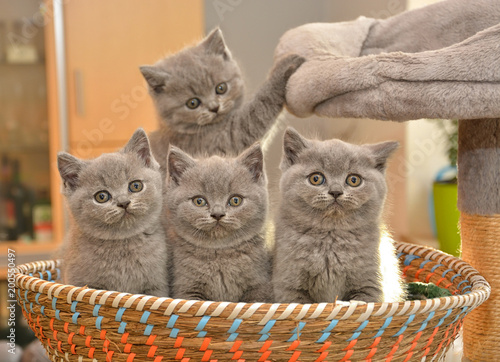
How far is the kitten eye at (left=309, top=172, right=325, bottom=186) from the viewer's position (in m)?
1.02

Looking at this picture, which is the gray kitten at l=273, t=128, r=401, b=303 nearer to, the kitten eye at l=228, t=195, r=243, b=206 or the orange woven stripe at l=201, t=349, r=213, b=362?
the kitten eye at l=228, t=195, r=243, b=206

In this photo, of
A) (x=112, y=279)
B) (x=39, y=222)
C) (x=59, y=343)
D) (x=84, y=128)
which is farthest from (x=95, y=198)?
(x=39, y=222)

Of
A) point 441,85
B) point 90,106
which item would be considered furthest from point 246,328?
point 90,106

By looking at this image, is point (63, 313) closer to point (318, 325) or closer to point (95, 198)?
point (95, 198)

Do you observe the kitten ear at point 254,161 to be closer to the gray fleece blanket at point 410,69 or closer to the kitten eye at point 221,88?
the gray fleece blanket at point 410,69

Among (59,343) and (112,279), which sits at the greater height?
(112,279)

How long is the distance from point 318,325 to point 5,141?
2.84 metres

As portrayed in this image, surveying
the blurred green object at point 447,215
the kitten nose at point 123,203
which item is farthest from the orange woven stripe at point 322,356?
the blurred green object at point 447,215

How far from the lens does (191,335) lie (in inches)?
33.9

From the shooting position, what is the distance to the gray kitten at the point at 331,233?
101cm

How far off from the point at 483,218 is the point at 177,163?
0.76 meters

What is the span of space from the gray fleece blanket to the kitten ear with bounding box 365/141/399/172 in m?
0.06

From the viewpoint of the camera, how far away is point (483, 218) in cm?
128

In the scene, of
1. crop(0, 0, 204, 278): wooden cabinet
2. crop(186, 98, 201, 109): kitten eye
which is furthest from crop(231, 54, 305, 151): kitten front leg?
crop(0, 0, 204, 278): wooden cabinet
